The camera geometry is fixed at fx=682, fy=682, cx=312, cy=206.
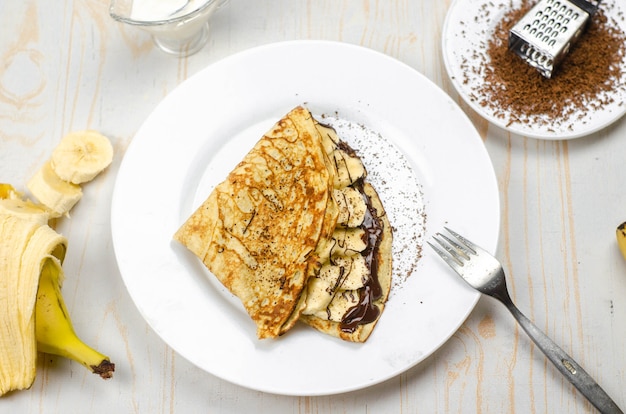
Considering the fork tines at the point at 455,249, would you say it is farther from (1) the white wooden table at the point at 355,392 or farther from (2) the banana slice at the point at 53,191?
(2) the banana slice at the point at 53,191

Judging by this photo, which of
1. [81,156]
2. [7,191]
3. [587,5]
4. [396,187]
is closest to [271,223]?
[396,187]

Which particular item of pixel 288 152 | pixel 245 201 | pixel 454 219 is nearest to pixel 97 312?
pixel 245 201

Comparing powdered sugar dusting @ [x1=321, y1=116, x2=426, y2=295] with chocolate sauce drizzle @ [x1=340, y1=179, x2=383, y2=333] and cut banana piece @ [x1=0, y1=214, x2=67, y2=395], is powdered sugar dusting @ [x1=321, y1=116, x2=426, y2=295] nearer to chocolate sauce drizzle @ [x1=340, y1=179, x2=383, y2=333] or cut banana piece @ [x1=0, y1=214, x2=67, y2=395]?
chocolate sauce drizzle @ [x1=340, y1=179, x2=383, y2=333]

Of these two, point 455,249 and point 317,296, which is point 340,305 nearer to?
point 317,296

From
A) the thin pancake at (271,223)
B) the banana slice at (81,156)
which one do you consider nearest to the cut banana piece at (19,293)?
the banana slice at (81,156)

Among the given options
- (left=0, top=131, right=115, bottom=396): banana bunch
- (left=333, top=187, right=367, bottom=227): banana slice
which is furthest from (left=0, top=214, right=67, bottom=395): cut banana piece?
(left=333, top=187, right=367, bottom=227): banana slice

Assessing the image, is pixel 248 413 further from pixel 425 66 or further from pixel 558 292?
pixel 425 66
